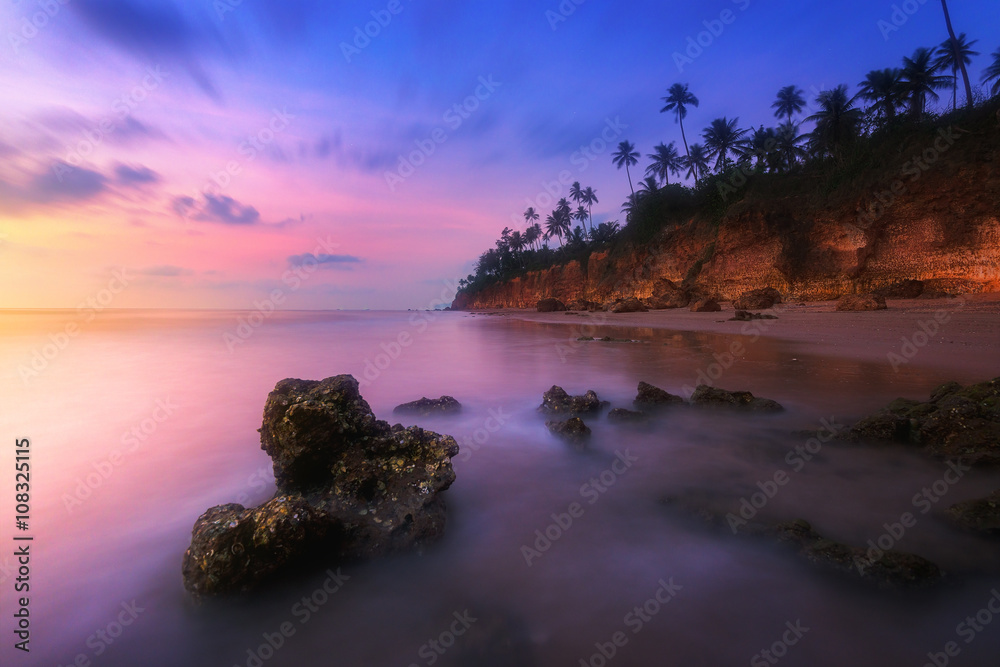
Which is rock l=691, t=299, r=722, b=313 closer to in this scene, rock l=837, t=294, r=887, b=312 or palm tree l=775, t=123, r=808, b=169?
→ rock l=837, t=294, r=887, b=312

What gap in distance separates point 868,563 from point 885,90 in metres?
52.4

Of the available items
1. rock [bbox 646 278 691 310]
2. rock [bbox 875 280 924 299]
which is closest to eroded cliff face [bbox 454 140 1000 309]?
rock [bbox 875 280 924 299]

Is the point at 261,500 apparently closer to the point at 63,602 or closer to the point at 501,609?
the point at 63,602

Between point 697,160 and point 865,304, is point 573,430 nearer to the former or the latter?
point 865,304

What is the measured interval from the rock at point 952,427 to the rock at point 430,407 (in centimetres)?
471

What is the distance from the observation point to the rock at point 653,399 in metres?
5.79

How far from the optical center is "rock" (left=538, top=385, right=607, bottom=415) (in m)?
5.60

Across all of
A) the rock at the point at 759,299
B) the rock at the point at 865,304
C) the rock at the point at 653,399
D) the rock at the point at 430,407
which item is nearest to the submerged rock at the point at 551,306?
the rock at the point at 759,299

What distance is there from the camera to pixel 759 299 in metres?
24.8

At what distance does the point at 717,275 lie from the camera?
2980cm

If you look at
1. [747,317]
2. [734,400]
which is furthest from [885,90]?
[734,400]

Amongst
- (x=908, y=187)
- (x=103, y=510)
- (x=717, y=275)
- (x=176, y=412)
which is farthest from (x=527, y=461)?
(x=717, y=275)

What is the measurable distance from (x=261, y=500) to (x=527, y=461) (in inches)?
95.2

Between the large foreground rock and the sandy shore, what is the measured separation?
29.0 feet
